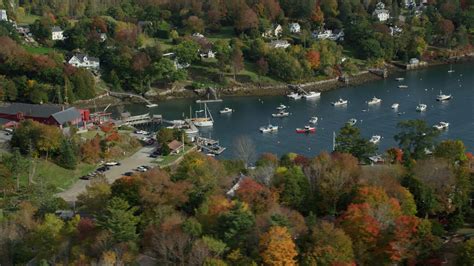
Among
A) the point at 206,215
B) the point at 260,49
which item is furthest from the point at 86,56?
the point at 206,215

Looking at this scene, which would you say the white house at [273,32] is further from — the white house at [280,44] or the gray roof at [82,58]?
the gray roof at [82,58]

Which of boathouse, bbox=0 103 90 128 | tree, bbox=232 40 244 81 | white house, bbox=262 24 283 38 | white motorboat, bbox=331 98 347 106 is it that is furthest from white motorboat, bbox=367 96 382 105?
boathouse, bbox=0 103 90 128

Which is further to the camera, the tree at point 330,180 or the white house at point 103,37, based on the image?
the white house at point 103,37

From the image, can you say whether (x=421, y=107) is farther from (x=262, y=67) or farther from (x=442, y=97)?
(x=262, y=67)

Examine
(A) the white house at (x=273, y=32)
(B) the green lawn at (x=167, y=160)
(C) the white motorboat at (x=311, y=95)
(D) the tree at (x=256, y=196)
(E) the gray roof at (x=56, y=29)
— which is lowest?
(C) the white motorboat at (x=311, y=95)

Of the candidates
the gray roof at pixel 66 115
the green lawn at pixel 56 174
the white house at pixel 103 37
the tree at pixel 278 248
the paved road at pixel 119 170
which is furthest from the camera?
the white house at pixel 103 37

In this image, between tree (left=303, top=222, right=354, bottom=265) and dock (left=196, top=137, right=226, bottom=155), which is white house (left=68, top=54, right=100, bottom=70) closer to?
dock (left=196, top=137, right=226, bottom=155)

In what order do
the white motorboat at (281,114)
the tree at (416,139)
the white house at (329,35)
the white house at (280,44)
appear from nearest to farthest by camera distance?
1. the tree at (416,139)
2. the white motorboat at (281,114)
3. the white house at (280,44)
4. the white house at (329,35)

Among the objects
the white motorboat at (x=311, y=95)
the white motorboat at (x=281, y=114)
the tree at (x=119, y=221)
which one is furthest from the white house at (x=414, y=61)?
the tree at (x=119, y=221)

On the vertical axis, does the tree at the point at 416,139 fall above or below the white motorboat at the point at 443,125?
above
